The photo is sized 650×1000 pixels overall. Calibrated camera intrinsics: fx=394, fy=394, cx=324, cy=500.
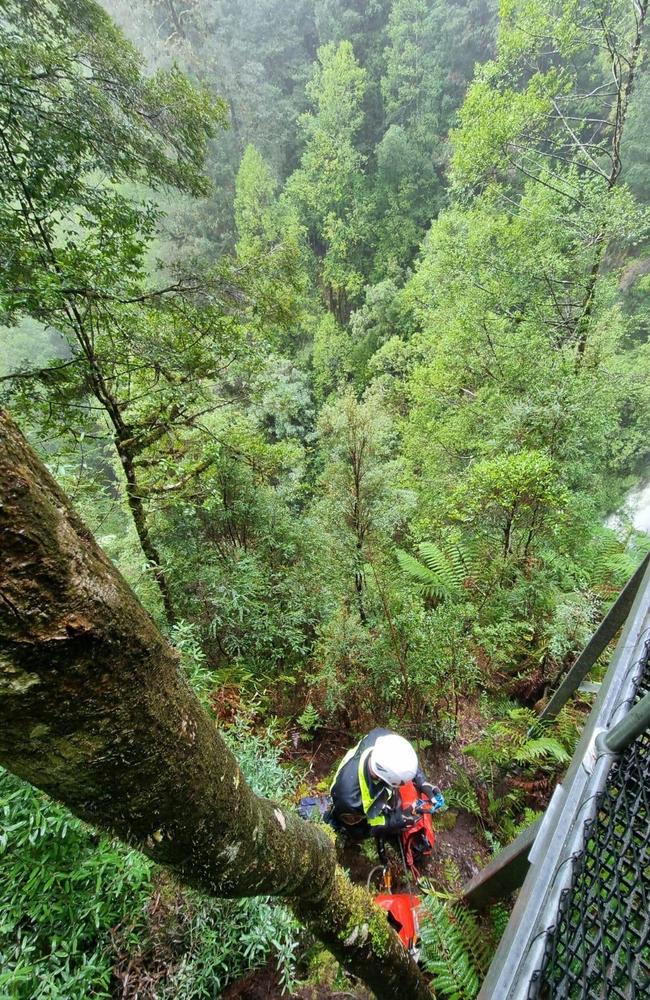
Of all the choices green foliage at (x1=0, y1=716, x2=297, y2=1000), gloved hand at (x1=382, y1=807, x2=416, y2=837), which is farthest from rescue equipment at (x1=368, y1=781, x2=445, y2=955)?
green foliage at (x1=0, y1=716, x2=297, y2=1000)

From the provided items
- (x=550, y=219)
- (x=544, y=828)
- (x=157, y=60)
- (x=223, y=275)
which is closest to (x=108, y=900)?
(x=544, y=828)

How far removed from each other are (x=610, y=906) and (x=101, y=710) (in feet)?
3.86

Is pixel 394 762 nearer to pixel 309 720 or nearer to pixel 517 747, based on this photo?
pixel 517 747

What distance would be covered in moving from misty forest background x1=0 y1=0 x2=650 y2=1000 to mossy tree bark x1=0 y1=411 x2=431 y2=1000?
1406 mm

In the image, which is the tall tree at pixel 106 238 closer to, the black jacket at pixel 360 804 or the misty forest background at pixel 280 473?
the misty forest background at pixel 280 473

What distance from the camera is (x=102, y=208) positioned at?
290 centimetres

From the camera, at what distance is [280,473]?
18.9 feet

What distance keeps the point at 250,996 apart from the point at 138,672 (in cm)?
265

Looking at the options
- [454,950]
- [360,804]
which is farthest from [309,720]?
[454,950]

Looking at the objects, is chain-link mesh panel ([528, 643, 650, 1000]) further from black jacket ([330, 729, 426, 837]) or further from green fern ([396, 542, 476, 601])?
green fern ([396, 542, 476, 601])

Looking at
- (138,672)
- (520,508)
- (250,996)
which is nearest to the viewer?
(138,672)

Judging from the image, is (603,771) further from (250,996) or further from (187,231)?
(187,231)

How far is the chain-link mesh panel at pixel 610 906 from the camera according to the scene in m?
0.80

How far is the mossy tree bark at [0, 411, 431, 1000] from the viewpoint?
46 centimetres
